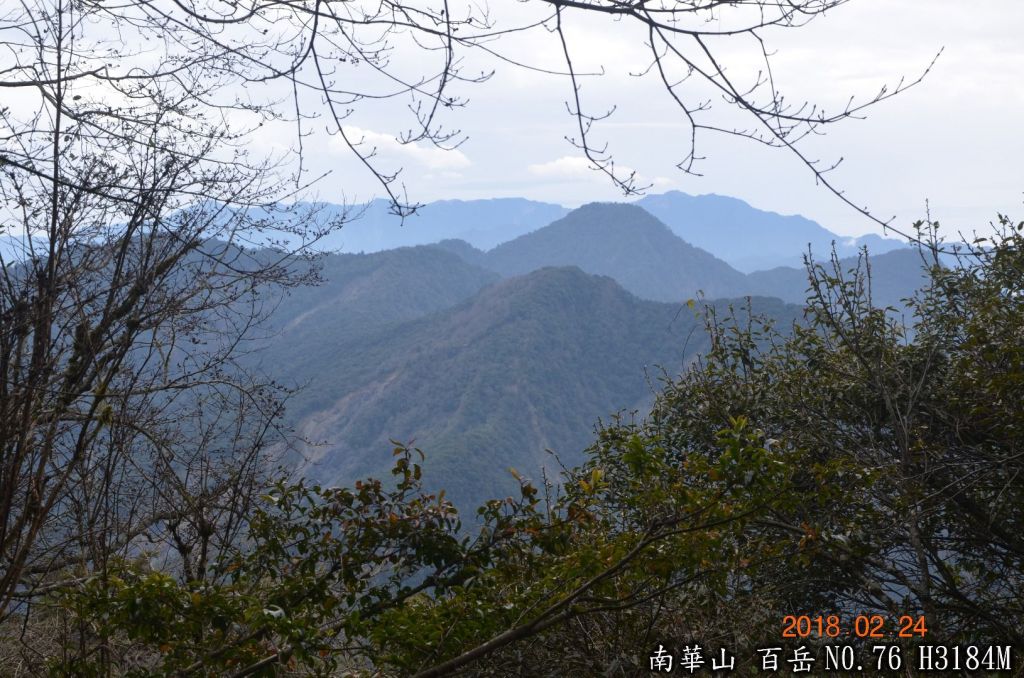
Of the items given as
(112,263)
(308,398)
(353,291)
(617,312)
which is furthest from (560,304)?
(112,263)

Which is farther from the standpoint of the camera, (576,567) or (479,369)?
(479,369)

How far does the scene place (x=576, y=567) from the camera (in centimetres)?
363

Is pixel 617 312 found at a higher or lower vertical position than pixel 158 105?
higher

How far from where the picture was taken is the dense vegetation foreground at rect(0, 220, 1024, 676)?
351cm

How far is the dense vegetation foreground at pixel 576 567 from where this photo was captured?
11.5 feet

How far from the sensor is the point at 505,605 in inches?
141

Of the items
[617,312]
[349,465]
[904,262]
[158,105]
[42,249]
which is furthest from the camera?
[904,262]

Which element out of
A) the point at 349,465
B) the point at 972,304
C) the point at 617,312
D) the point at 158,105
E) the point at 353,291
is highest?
the point at 353,291

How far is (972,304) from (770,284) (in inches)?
6793

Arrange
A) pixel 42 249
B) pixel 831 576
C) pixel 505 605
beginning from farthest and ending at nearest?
pixel 831 576 < pixel 42 249 < pixel 505 605

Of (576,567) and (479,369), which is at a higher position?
(479,369)

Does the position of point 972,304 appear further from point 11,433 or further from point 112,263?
point 11,433

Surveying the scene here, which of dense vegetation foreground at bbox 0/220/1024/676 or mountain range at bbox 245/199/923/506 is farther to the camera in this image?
mountain range at bbox 245/199/923/506

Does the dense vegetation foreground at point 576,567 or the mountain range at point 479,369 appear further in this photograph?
the mountain range at point 479,369
